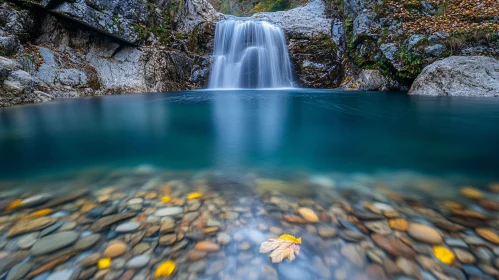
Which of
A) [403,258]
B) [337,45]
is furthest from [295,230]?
[337,45]

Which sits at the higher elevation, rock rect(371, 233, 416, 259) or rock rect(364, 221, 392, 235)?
rock rect(364, 221, 392, 235)

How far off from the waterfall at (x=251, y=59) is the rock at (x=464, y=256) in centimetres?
1308

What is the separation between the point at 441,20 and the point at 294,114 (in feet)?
27.9

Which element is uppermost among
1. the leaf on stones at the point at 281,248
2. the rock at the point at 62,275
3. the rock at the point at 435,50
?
the rock at the point at 435,50

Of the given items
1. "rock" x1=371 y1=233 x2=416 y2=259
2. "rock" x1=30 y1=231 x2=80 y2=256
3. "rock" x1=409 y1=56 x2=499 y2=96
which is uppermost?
"rock" x1=409 y1=56 x2=499 y2=96

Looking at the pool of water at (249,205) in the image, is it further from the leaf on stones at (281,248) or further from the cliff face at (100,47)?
the cliff face at (100,47)

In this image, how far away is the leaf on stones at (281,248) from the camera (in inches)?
46.9

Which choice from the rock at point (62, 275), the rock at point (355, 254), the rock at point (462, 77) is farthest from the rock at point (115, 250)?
the rock at point (462, 77)

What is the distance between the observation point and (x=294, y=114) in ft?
18.4

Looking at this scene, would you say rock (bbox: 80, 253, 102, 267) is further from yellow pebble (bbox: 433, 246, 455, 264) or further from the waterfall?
the waterfall

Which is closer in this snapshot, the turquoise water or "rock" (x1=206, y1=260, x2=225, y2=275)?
"rock" (x1=206, y1=260, x2=225, y2=275)

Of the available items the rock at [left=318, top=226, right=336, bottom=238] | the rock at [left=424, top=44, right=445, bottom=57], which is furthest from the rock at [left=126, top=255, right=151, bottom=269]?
the rock at [left=424, top=44, right=445, bottom=57]

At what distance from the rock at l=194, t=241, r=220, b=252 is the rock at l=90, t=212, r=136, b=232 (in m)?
0.55

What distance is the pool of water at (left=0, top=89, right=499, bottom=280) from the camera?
1134mm
